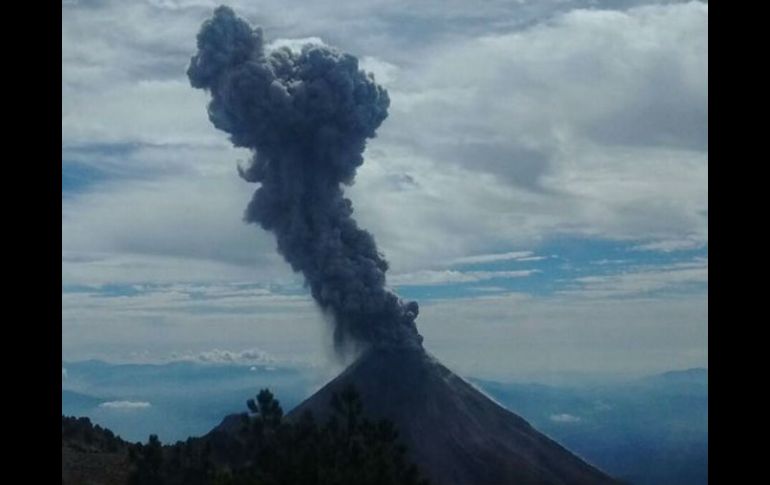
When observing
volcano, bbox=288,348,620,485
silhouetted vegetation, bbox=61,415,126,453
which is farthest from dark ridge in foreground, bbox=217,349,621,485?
silhouetted vegetation, bbox=61,415,126,453

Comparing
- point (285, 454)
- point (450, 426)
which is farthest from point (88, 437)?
point (450, 426)

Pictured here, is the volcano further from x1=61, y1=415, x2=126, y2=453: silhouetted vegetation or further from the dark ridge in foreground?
x1=61, y1=415, x2=126, y2=453: silhouetted vegetation

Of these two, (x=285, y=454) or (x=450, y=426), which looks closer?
(x=285, y=454)

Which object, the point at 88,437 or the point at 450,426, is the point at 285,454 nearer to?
the point at 88,437

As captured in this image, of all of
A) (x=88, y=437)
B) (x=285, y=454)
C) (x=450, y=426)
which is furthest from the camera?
(x=450, y=426)

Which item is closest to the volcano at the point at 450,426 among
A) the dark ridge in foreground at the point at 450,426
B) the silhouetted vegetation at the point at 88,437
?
the dark ridge in foreground at the point at 450,426

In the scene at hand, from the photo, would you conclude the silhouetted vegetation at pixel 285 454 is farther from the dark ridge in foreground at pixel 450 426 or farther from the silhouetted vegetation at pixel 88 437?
the dark ridge in foreground at pixel 450 426
